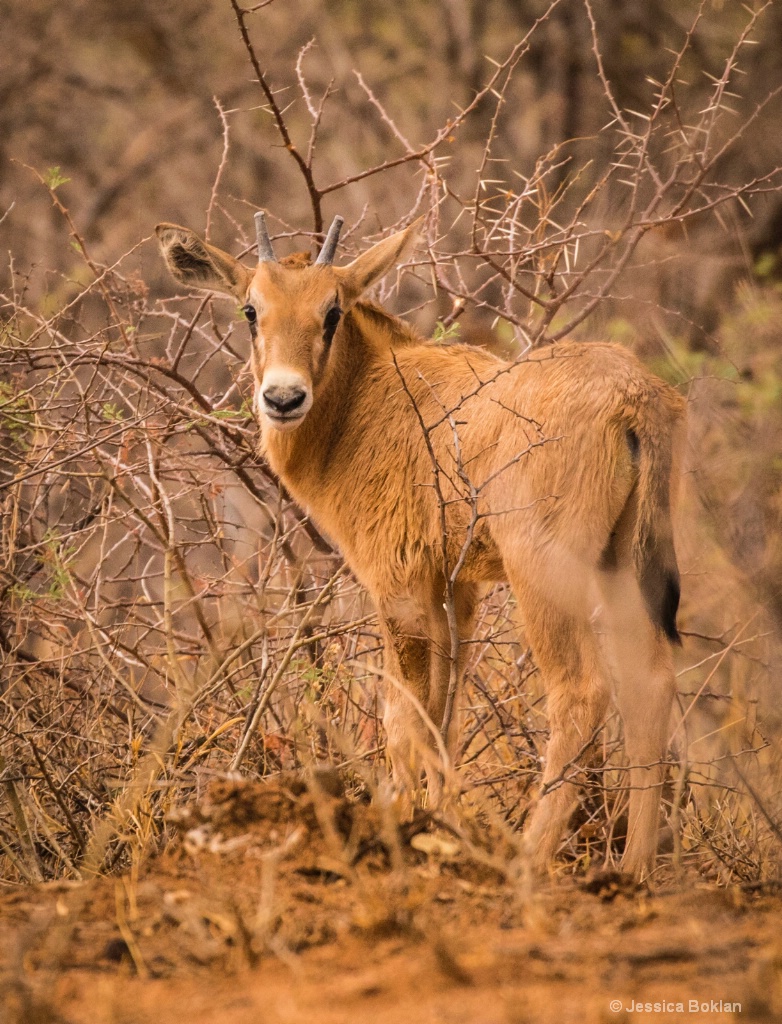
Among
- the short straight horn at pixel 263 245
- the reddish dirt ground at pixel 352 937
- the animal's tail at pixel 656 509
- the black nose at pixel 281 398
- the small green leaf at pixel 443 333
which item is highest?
the short straight horn at pixel 263 245

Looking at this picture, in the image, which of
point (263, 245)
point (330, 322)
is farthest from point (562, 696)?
point (263, 245)

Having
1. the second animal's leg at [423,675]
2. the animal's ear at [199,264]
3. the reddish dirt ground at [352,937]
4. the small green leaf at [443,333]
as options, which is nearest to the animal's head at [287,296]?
the animal's ear at [199,264]

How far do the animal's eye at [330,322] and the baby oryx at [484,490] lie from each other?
11mm

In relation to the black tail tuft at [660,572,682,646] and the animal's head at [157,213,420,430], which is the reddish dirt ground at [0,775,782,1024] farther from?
the animal's head at [157,213,420,430]

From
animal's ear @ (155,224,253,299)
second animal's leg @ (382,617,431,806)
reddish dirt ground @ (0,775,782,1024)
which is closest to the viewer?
reddish dirt ground @ (0,775,782,1024)

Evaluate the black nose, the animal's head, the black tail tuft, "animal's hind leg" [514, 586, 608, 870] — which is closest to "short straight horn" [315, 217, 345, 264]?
the animal's head

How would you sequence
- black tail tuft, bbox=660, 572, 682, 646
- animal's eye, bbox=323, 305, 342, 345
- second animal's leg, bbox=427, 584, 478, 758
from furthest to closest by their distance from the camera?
1. animal's eye, bbox=323, 305, 342, 345
2. second animal's leg, bbox=427, 584, 478, 758
3. black tail tuft, bbox=660, 572, 682, 646

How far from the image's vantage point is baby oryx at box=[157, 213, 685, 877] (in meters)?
4.74

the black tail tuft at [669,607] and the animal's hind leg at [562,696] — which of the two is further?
the black tail tuft at [669,607]

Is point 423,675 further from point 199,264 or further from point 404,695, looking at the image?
point 199,264

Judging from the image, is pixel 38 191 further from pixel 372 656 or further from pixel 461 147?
pixel 372 656

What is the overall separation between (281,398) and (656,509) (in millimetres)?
1668

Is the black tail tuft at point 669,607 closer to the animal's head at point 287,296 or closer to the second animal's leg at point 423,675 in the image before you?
the second animal's leg at point 423,675

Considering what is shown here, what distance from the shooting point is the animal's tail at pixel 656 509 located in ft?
15.5
